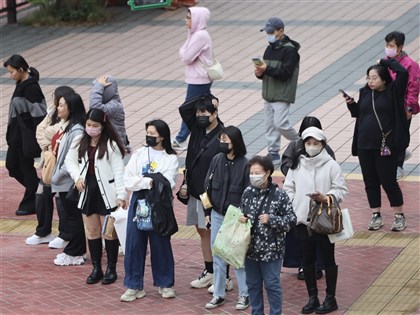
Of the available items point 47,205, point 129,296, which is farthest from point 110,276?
point 47,205

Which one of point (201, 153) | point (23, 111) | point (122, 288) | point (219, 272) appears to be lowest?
point (122, 288)

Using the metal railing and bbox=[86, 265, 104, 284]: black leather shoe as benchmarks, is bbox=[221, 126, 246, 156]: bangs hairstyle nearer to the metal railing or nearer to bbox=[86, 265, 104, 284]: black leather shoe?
bbox=[86, 265, 104, 284]: black leather shoe

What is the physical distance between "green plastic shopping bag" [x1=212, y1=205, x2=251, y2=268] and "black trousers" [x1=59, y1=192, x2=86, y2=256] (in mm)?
2508

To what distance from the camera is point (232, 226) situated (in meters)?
10.3

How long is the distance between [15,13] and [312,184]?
50.1 feet

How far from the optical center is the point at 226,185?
35.7 feet

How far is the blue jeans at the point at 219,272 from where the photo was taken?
36.0 ft

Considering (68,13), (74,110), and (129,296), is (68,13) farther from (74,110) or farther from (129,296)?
(129,296)

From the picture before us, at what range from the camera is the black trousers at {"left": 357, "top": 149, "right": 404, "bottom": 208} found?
1286 cm

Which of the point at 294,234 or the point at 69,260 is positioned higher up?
the point at 294,234

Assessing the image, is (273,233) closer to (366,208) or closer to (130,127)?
(366,208)

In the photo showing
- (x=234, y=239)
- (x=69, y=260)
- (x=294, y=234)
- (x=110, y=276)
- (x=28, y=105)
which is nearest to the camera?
(x=234, y=239)

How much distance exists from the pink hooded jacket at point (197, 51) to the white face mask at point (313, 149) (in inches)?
223

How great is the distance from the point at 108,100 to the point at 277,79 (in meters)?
2.90
